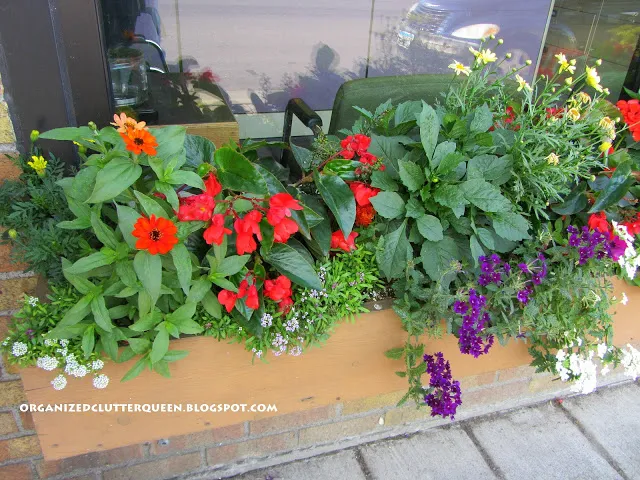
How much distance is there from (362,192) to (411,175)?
0.11m

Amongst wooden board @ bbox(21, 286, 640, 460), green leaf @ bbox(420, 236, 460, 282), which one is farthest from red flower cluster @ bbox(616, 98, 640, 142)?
wooden board @ bbox(21, 286, 640, 460)

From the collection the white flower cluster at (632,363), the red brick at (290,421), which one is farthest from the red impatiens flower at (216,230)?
the white flower cluster at (632,363)

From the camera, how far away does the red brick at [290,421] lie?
1435 millimetres

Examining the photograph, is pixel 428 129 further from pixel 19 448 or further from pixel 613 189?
pixel 19 448

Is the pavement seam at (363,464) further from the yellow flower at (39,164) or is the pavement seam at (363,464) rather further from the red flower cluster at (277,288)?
the yellow flower at (39,164)

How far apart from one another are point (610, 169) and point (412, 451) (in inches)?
38.3

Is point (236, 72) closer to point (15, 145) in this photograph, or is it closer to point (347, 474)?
point (15, 145)

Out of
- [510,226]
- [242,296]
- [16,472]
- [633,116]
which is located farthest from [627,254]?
[16,472]

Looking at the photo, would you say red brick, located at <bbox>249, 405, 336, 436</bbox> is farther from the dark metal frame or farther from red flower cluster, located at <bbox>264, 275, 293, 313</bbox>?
the dark metal frame

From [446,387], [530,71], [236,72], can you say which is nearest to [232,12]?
[236,72]

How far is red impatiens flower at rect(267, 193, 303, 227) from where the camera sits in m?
0.93

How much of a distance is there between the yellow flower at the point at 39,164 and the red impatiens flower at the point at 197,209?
1.24 feet

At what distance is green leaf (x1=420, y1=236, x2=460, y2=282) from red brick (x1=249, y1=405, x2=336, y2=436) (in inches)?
22.2

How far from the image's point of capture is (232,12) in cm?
302
